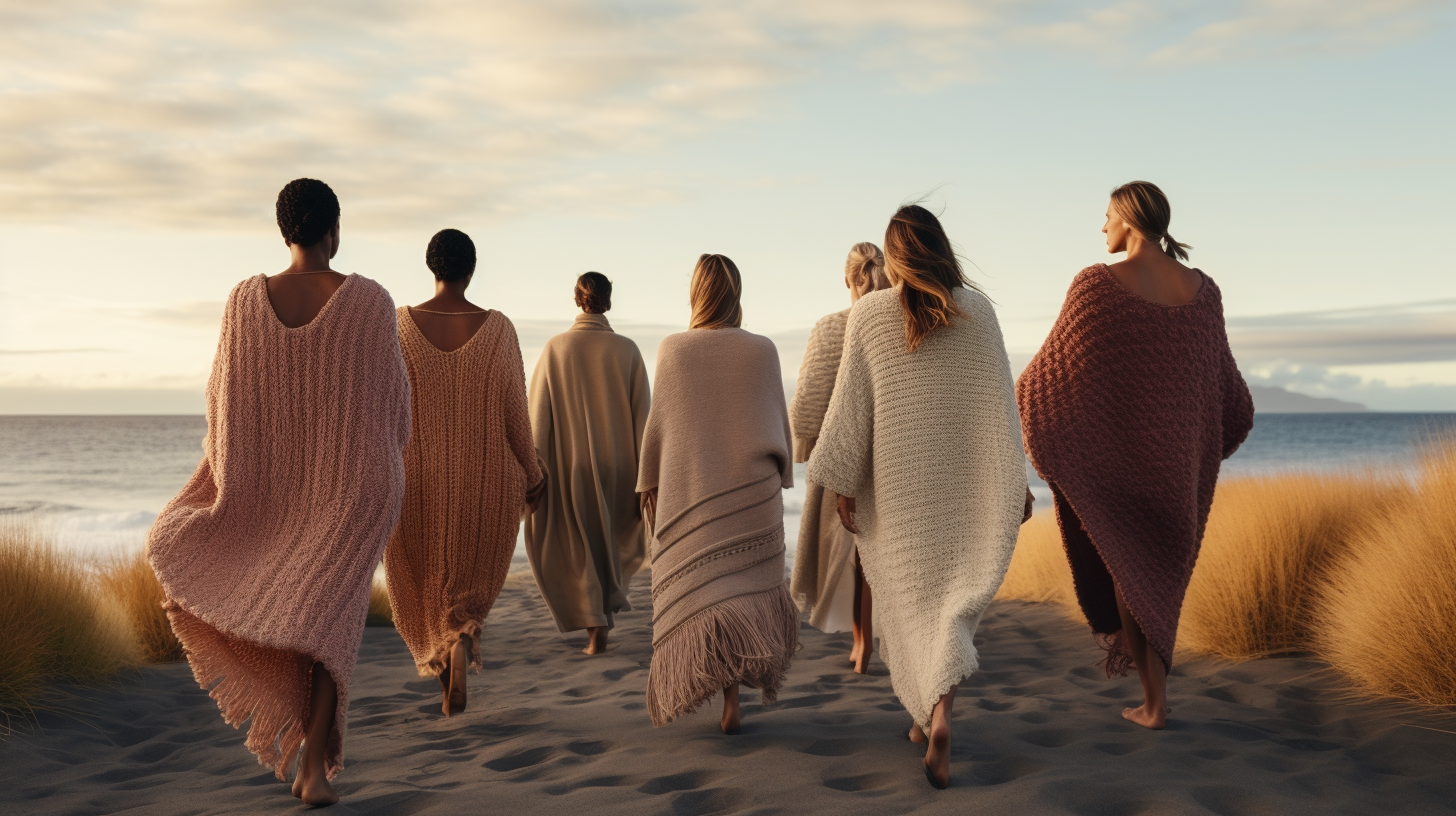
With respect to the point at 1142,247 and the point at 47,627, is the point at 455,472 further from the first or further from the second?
the point at 1142,247

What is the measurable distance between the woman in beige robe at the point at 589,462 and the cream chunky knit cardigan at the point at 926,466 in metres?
2.94

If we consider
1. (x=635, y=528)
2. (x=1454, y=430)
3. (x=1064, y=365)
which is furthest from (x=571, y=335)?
(x=1454, y=430)

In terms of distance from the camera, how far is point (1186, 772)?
3.93m

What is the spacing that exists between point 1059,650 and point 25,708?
5679 mm

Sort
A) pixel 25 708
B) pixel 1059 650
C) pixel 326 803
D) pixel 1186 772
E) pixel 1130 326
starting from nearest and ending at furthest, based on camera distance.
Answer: pixel 326 803
pixel 1186 772
pixel 1130 326
pixel 25 708
pixel 1059 650

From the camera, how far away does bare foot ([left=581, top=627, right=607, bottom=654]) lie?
6.93 meters

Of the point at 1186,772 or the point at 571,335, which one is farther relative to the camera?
the point at 571,335

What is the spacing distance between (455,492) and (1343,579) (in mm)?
4627

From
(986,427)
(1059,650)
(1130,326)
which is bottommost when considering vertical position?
(1059,650)

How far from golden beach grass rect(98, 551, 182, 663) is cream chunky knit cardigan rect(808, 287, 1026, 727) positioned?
4563 millimetres

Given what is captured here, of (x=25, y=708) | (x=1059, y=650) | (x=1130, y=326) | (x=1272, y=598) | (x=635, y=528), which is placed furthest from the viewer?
(x=635, y=528)

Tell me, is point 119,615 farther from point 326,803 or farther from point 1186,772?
point 1186,772

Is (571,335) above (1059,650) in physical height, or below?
above

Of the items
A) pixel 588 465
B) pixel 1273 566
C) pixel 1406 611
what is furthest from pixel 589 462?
pixel 1406 611
